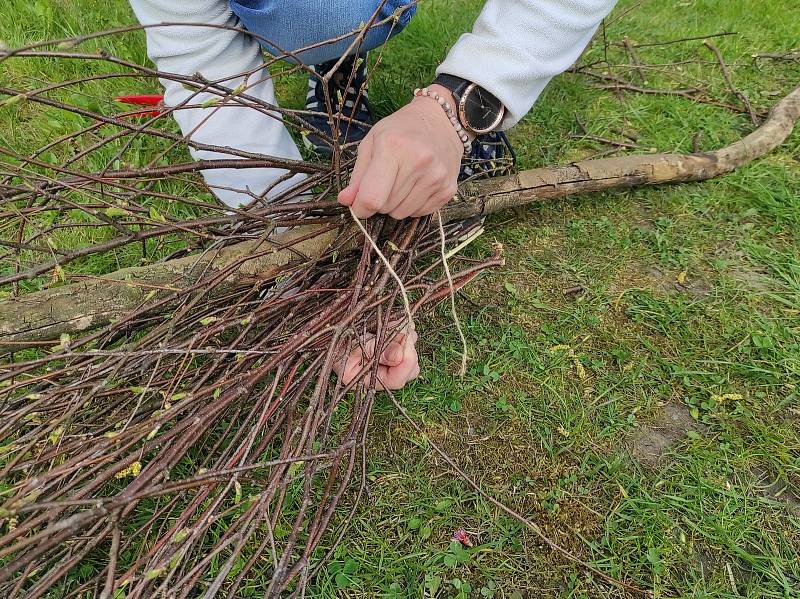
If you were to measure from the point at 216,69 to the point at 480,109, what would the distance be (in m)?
0.99

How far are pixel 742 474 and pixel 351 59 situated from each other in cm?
219

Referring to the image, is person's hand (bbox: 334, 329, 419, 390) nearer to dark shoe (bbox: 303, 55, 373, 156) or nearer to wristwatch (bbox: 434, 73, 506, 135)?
wristwatch (bbox: 434, 73, 506, 135)

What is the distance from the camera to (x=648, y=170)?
2262 mm

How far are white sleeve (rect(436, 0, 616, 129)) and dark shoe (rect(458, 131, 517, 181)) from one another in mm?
367

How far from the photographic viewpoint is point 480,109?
1670mm

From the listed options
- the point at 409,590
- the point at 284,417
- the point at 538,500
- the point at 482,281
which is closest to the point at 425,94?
the point at 482,281

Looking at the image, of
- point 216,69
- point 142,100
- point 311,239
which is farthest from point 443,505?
point 142,100

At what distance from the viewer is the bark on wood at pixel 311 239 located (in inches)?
53.5

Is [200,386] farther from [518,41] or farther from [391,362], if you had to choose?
[518,41]

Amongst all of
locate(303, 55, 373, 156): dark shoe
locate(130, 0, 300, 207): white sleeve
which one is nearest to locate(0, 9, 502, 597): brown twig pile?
locate(130, 0, 300, 207): white sleeve

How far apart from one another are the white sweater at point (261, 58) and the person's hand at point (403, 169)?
321 millimetres

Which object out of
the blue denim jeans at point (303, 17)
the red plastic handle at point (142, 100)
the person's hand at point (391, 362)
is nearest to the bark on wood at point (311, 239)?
the person's hand at point (391, 362)

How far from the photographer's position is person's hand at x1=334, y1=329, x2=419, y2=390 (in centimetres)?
164

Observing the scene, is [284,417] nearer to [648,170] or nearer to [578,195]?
[578,195]
